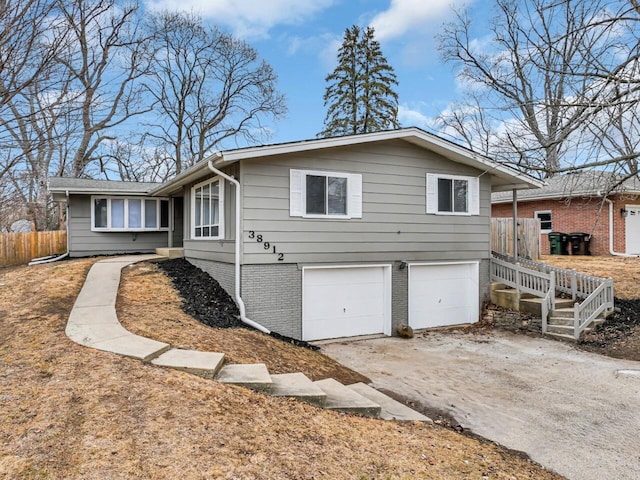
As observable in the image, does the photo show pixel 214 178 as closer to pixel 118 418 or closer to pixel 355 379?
pixel 355 379

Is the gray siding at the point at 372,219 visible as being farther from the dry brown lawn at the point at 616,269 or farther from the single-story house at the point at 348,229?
the dry brown lawn at the point at 616,269

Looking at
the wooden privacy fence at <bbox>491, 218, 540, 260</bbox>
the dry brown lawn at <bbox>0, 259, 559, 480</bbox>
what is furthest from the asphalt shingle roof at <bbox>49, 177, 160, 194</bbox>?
the wooden privacy fence at <bbox>491, 218, 540, 260</bbox>

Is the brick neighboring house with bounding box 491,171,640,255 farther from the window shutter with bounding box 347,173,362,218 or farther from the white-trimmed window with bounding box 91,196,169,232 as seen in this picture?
the white-trimmed window with bounding box 91,196,169,232

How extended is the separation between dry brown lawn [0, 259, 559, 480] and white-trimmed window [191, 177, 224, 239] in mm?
4685

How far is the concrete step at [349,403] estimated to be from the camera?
4.62m

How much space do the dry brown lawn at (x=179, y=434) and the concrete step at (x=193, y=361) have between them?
0.50 ft

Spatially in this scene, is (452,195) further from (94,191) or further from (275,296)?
(94,191)

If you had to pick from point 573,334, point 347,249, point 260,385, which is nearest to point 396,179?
point 347,249

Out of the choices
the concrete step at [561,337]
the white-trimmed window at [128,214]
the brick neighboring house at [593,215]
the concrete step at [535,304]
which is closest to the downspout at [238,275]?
the concrete step at [561,337]

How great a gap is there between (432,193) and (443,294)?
2.59m

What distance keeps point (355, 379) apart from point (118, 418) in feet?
12.2

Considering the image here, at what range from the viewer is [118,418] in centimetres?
345

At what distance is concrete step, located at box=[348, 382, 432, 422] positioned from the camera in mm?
4766

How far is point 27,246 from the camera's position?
16.1 m
